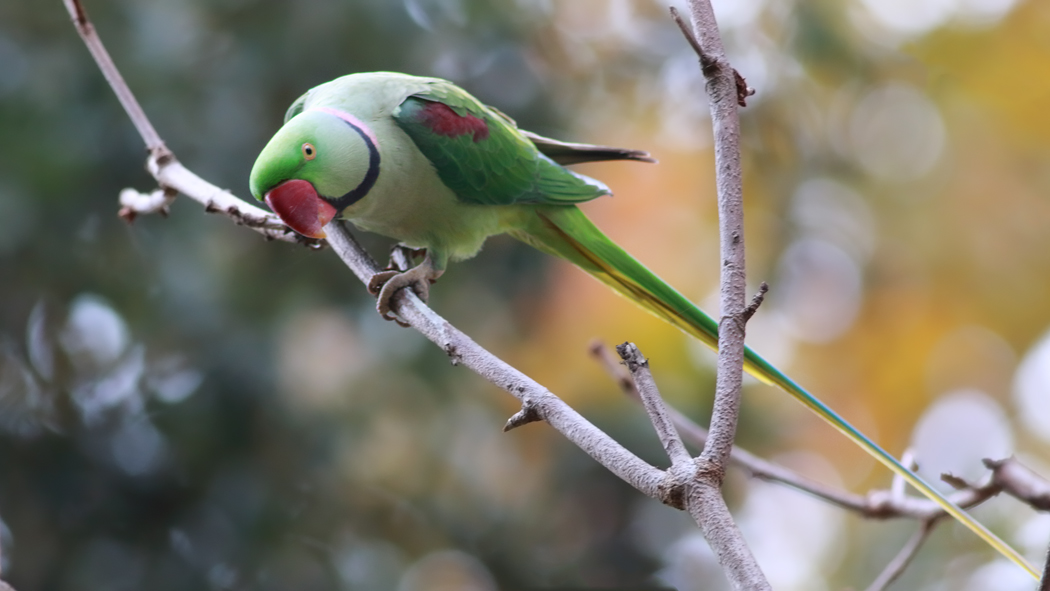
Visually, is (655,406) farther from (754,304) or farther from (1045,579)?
(1045,579)

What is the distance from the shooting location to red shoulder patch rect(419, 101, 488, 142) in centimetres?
235

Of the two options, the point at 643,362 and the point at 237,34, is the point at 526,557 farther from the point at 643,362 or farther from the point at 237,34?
the point at 643,362

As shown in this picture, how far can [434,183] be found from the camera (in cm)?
239

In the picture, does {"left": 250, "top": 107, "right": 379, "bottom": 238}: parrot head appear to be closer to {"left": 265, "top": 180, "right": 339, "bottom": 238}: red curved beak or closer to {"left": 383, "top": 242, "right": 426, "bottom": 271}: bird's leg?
{"left": 265, "top": 180, "right": 339, "bottom": 238}: red curved beak

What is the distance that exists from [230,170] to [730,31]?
9.50 feet

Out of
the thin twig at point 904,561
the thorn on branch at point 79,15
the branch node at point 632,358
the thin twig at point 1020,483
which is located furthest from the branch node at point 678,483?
the thorn on branch at point 79,15

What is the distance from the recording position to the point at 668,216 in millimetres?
5738

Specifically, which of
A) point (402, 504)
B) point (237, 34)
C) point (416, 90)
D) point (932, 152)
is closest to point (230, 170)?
point (237, 34)

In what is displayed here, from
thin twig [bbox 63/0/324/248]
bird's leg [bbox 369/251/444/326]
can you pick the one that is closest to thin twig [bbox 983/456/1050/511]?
bird's leg [bbox 369/251/444/326]

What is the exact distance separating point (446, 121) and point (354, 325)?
164cm

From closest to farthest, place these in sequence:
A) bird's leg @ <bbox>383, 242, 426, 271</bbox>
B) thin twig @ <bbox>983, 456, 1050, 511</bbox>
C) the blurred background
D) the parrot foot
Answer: thin twig @ <bbox>983, 456, 1050, 511</bbox> → the parrot foot → bird's leg @ <bbox>383, 242, 426, 271</bbox> → the blurred background

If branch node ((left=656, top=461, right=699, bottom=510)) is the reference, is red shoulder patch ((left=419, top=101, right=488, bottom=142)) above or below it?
above

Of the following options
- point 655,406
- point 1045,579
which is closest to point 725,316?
point 655,406

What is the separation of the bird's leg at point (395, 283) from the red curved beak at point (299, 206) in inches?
7.2
